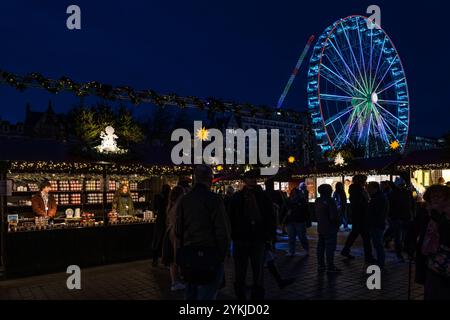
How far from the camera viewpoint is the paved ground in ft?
20.0

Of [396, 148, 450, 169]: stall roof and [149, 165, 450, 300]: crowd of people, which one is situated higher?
[396, 148, 450, 169]: stall roof

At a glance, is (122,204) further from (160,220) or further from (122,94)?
(160,220)

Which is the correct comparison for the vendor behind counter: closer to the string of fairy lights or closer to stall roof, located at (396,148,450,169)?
the string of fairy lights

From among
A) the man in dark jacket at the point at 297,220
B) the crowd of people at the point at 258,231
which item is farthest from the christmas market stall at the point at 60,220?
the man in dark jacket at the point at 297,220

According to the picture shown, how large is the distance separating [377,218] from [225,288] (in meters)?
3.00

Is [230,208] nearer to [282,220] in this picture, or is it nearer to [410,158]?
[282,220]

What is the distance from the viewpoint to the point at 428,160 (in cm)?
1584

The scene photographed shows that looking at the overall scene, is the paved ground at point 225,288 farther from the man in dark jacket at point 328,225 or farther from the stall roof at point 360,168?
the stall roof at point 360,168

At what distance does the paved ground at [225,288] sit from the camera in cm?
609

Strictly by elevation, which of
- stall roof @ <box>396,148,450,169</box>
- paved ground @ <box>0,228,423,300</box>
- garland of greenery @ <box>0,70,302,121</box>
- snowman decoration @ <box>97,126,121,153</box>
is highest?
garland of greenery @ <box>0,70,302,121</box>

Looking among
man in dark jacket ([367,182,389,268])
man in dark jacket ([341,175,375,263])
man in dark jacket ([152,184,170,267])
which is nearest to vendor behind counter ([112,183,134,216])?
man in dark jacket ([152,184,170,267])

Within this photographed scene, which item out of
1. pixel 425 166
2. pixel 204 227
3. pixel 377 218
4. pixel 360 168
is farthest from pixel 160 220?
pixel 360 168

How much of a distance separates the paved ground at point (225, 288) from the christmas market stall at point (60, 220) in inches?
16.1
